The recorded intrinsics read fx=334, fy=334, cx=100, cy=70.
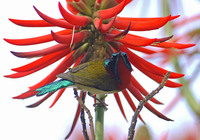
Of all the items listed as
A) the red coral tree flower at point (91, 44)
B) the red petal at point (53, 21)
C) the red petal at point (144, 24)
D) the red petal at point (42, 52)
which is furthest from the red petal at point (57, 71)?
the red petal at point (144, 24)

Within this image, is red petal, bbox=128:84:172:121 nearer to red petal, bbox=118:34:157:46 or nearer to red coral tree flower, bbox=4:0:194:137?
red coral tree flower, bbox=4:0:194:137

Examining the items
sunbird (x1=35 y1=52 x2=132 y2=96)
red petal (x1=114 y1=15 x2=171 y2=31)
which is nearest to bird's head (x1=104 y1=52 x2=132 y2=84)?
sunbird (x1=35 y1=52 x2=132 y2=96)

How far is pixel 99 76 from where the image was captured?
2.13 m

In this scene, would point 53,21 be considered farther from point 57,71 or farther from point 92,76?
point 92,76

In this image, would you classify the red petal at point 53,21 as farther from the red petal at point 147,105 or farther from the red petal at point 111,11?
the red petal at point 147,105

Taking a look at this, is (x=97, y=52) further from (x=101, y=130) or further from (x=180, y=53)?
(x=180, y=53)

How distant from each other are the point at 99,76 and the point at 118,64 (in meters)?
0.24

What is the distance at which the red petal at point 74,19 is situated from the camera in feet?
4.96

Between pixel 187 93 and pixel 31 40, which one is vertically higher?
pixel 31 40

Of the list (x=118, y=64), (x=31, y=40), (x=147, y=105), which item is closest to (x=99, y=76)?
(x=118, y=64)

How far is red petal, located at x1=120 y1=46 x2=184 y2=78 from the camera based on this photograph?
1772 millimetres

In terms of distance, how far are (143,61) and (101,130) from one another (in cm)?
45

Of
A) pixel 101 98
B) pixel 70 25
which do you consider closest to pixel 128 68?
pixel 101 98

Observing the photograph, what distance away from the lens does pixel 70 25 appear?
172 cm
